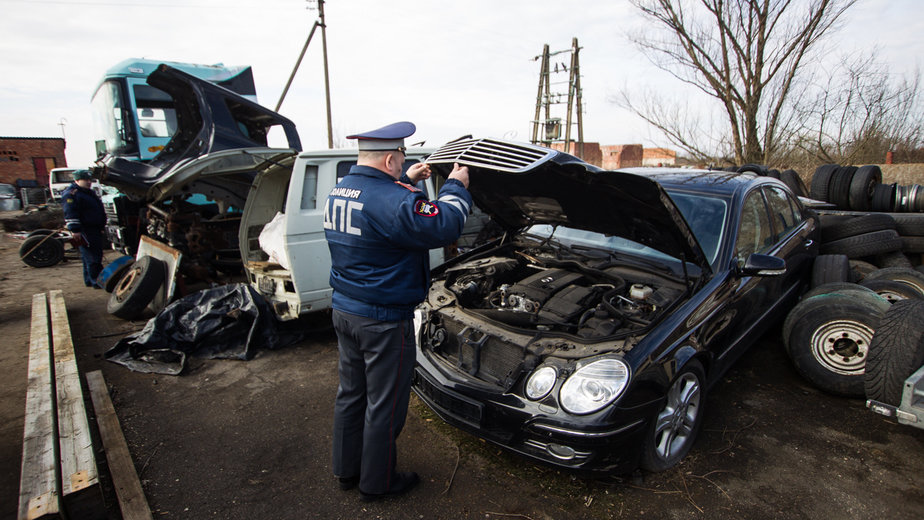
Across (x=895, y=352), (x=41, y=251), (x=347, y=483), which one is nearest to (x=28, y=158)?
(x=41, y=251)

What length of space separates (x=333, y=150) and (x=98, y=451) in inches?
117

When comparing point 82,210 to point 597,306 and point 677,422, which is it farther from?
point 677,422

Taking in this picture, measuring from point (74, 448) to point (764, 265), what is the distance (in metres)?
4.13

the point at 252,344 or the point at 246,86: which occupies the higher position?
the point at 246,86

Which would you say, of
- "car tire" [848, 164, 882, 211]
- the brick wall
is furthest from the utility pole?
the brick wall

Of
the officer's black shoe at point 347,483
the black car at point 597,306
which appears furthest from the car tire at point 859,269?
the officer's black shoe at point 347,483

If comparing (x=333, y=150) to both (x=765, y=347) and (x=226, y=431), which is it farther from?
(x=765, y=347)

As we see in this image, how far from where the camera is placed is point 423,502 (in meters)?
2.41

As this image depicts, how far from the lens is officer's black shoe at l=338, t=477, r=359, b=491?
8.16 ft

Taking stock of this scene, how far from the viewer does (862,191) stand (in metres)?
6.17

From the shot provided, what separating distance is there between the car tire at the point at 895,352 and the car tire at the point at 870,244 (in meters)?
2.29

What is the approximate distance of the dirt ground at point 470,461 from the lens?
7.75 feet

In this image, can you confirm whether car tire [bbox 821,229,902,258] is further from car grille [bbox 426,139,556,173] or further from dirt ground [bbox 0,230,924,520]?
car grille [bbox 426,139,556,173]

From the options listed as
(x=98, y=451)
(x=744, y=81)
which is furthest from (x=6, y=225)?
(x=744, y=81)
